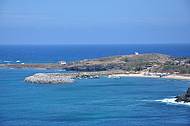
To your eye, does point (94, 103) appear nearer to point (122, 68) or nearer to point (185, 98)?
point (185, 98)

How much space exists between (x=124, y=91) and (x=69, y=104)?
38.9 ft

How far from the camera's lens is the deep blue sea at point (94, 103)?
47.3 m

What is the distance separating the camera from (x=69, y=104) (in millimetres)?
57594

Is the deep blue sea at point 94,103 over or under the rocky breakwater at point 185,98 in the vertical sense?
under

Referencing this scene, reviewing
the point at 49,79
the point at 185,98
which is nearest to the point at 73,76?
the point at 49,79

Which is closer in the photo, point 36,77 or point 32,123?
point 32,123

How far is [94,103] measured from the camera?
189 ft

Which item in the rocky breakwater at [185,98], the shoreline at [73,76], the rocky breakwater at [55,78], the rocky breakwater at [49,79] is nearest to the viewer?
the rocky breakwater at [185,98]

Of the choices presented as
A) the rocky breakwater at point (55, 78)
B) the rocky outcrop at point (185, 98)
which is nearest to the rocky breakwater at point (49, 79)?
the rocky breakwater at point (55, 78)

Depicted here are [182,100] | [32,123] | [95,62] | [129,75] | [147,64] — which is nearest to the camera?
[32,123]

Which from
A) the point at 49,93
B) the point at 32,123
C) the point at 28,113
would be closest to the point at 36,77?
the point at 49,93

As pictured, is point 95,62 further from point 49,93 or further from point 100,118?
point 100,118

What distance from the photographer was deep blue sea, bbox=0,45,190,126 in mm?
47281

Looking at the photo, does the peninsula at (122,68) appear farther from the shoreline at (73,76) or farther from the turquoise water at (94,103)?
the turquoise water at (94,103)
